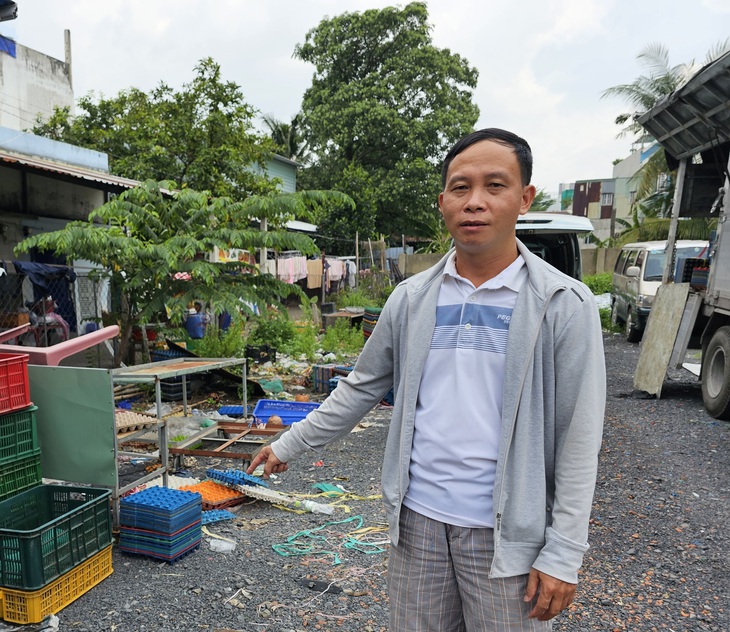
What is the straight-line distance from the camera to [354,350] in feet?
36.9

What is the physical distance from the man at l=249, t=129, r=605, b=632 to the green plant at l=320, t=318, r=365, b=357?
885cm

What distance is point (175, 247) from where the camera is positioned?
6.90 m

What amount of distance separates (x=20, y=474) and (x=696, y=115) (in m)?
7.52

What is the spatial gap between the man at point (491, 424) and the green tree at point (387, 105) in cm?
2074

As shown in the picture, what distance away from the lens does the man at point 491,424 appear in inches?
59.7

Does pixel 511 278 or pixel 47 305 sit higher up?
pixel 511 278

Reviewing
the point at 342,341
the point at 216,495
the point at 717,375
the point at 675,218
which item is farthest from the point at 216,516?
the point at 342,341

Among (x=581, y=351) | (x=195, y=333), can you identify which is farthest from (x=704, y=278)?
(x=195, y=333)

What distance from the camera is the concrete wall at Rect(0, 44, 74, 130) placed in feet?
58.5

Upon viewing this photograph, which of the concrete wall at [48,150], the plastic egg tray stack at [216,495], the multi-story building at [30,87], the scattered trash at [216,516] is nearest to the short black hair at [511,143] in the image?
the scattered trash at [216,516]

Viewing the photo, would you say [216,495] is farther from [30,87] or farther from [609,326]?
[30,87]

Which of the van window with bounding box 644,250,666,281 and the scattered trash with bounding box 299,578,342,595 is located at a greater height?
the van window with bounding box 644,250,666,281

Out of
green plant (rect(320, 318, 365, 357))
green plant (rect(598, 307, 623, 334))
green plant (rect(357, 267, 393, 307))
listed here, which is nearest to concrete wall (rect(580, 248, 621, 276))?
green plant (rect(598, 307, 623, 334))

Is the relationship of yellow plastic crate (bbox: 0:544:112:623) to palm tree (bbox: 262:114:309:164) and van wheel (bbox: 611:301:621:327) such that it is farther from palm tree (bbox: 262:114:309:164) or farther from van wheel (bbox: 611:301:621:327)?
palm tree (bbox: 262:114:309:164)
